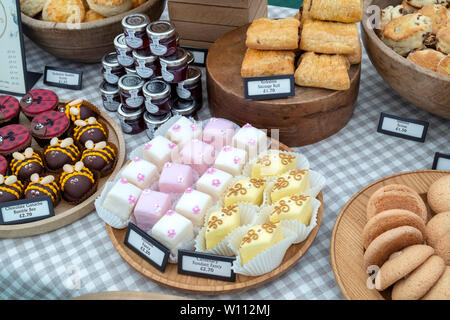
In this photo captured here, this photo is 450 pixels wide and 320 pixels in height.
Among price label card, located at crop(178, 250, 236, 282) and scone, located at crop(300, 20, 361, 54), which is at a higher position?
scone, located at crop(300, 20, 361, 54)

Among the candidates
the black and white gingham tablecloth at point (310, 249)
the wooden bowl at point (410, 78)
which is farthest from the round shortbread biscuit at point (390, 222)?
the wooden bowl at point (410, 78)

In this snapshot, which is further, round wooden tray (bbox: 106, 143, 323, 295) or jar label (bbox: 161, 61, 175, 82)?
jar label (bbox: 161, 61, 175, 82)

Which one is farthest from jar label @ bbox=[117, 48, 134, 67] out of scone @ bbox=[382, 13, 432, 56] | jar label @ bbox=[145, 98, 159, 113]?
scone @ bbox=[382, 13, 432, 56]

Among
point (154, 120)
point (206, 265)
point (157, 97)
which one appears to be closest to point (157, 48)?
point (157, 97)

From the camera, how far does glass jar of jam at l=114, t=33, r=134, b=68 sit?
2.06m

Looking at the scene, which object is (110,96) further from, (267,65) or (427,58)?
(427,58)

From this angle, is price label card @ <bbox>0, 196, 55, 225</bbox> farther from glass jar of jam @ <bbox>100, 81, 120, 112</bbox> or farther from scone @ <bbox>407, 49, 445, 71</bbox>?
scone @ <bbox>407, 49, 445, 71</bbox>

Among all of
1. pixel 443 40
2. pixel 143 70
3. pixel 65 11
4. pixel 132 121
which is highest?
pixel 443 40

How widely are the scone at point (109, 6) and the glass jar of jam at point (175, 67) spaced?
1.44 feet

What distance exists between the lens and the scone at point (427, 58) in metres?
1.79

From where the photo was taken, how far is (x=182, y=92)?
2.11 m

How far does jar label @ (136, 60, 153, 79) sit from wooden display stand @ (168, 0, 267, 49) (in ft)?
1.40


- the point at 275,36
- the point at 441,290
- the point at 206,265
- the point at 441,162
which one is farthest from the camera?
the point at 275,36

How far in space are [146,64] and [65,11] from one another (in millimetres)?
575
